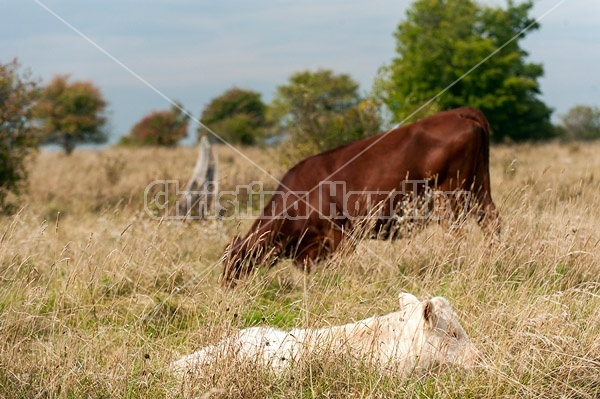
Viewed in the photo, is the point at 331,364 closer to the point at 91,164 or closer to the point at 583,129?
the point at 91,164

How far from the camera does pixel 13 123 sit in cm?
1120

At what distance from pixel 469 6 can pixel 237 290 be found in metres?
39.4

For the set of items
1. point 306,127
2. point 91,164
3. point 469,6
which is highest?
point 469,6

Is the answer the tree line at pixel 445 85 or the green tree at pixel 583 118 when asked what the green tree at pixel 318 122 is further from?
the green tree at pixel 583 118

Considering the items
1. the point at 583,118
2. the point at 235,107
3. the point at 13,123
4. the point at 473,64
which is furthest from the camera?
the point at 583,118

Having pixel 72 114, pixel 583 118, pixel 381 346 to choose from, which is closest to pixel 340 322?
pixel 381 346

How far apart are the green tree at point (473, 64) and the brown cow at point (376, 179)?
2619 centimetres

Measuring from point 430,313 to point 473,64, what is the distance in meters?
33.8

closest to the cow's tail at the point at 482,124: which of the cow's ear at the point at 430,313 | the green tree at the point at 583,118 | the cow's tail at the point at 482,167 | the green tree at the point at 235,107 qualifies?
the cow's tail at the point at 482,167

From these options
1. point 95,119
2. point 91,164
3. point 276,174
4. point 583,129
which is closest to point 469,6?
point 95,119

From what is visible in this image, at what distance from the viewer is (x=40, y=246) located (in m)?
7.00

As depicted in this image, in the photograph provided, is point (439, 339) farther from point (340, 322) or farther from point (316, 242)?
point (316, 242)

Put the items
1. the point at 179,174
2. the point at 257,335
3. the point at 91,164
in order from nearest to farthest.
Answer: the point at 257,335
the point at 179,174
the point at 91,164

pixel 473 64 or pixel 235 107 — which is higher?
pixel 473 64
